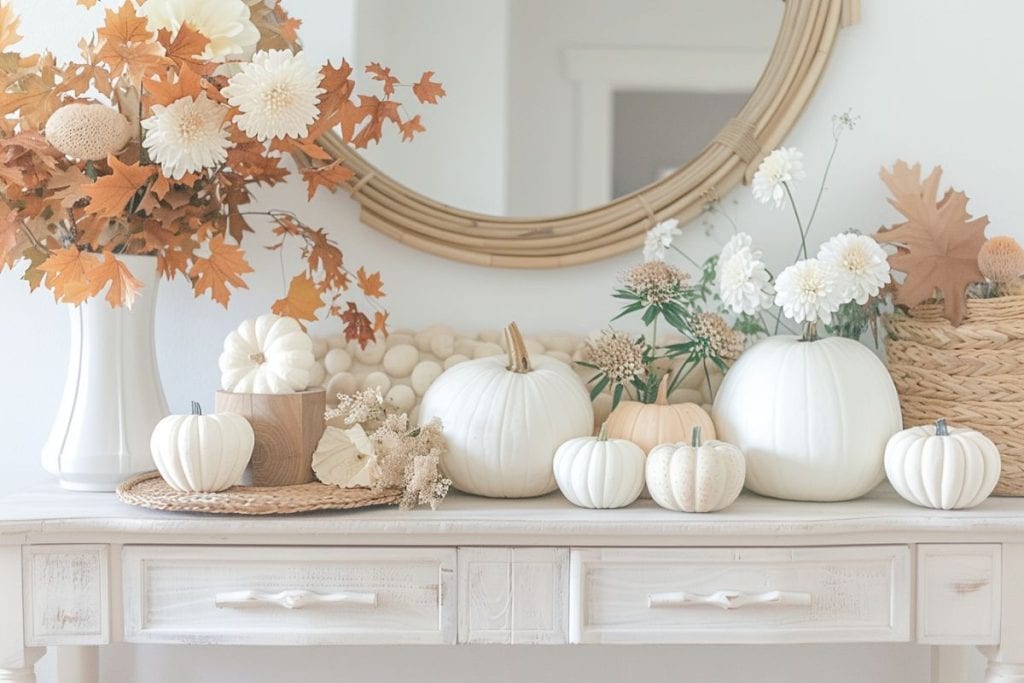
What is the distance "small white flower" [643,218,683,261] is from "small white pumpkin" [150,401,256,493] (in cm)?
66

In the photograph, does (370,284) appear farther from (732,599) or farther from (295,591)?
(732,599)

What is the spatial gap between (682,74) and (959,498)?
784 mm

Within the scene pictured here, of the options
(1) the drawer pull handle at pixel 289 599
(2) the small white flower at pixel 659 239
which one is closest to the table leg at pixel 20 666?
(1) the drawer pull handle at pixel 289 599

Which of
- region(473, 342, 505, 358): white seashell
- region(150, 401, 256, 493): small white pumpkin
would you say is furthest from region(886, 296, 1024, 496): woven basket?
region(150, 401, 256, 493): small white pumpkin

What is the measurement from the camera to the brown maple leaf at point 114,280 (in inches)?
47.5

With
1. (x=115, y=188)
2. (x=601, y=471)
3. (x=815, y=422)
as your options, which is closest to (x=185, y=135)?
(x=115, y=188)

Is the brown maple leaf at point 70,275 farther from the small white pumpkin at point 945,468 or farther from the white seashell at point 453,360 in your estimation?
the small white pumpkin at point 945,468

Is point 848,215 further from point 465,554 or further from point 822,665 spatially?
point 465,554

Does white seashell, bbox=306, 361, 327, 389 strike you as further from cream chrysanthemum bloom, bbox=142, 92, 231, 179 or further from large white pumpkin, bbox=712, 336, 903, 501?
large white pumpkin, bbox=712, 336, 903, 501

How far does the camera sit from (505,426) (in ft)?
4.22

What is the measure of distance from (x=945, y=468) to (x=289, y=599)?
83 centimetres

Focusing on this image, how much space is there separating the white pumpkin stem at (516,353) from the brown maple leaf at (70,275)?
0.54 meters

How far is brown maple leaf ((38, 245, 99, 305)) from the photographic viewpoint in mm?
1209

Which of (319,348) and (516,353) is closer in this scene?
(516,353)
